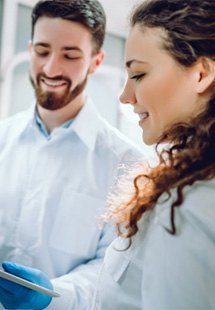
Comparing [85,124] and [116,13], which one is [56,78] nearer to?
[85,124]

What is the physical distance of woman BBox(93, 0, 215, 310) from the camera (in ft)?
1.98

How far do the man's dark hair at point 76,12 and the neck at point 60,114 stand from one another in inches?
8.3

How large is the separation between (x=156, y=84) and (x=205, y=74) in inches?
3.3

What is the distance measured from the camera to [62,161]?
52.0 inches

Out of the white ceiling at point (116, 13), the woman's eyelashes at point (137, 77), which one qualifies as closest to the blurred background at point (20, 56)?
the white ceiling at point (116, 13)

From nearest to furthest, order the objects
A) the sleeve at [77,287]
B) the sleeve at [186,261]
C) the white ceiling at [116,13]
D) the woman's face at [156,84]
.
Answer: the sleeve at [186,261] → the woman's face at [156,84] → the sleeve at [77,287] → the white ceiling at [116,13]

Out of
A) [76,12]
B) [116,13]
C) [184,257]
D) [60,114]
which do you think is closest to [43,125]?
[60,114]

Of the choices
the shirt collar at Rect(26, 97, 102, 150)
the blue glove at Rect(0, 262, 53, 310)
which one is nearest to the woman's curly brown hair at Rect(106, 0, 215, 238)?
the blue glove at Rect(0, 262, 53, 310)

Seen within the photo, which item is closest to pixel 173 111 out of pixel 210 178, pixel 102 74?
pixel 210 178

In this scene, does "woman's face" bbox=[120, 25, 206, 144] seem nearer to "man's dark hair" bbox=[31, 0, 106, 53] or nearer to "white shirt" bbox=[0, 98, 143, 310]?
"white shirt" bbox=[0, 98, 143, 310]

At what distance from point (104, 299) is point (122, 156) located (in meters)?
0.62

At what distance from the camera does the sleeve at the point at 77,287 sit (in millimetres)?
1099

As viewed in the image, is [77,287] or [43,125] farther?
[43,125]

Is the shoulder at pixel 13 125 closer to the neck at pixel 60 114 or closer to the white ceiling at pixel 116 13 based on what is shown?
the neck at pixel 60 114
